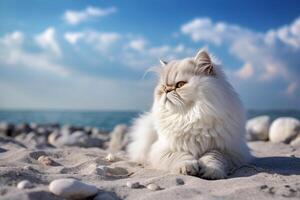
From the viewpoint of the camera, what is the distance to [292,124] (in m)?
7.80

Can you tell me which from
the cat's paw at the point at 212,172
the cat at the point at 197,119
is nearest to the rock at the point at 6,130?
the cat at the point at 197,119

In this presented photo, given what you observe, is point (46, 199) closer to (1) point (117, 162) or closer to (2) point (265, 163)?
(1) point (117, 162)

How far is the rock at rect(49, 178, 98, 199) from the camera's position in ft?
7.25

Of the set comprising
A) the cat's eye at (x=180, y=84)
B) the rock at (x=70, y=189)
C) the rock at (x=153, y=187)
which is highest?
the cat's eye at (x=180, y=84)

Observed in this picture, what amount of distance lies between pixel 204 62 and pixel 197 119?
542 millimetres

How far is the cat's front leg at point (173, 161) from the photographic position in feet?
9.77

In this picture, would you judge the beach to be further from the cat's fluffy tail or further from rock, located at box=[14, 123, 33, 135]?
rock, located at box=[14, 123, 33, 135]

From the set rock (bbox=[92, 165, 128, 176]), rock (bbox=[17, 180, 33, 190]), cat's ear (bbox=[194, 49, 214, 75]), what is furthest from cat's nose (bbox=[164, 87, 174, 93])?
rock (bbox=[17, 180, 33, 190])

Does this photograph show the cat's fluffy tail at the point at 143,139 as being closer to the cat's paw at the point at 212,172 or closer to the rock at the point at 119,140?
the cat's paw at the point at 212,172

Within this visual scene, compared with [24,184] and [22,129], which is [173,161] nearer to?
[24,184]

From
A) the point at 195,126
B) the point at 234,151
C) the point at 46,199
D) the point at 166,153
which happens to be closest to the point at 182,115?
the point at 195,126

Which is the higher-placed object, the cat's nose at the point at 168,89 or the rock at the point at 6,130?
the cat's nose at the point at 168,89

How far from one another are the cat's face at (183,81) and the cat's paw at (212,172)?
57 cm

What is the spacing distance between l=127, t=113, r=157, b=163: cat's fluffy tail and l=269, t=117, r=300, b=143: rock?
453cm
